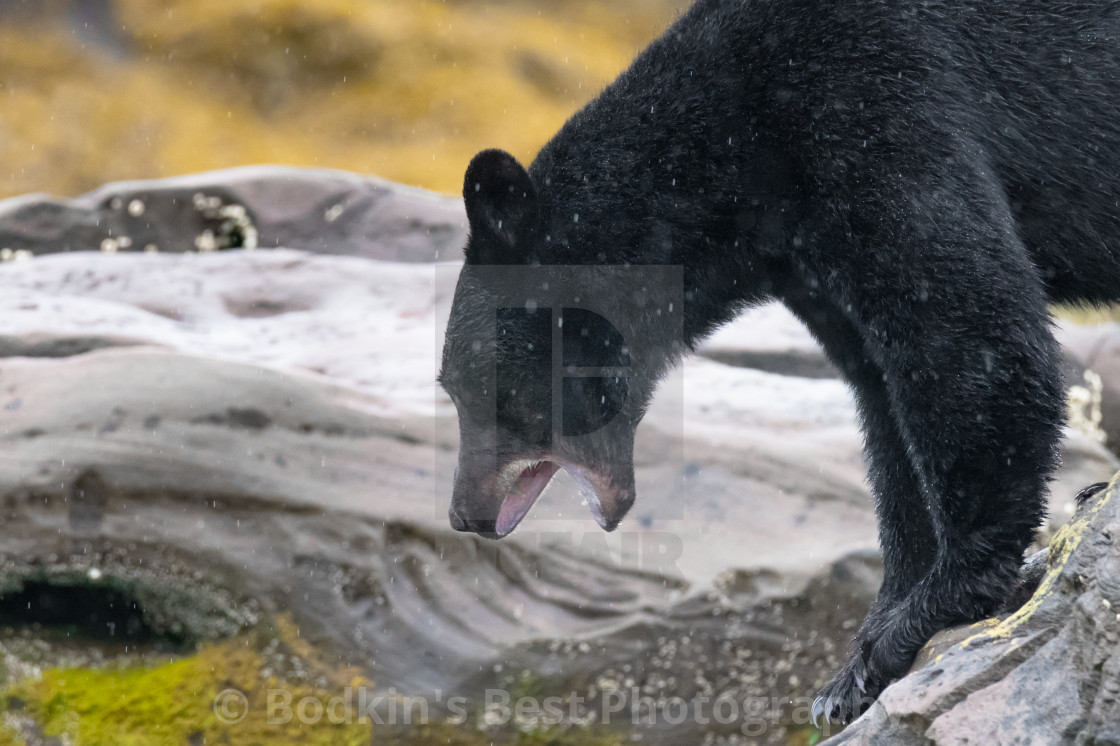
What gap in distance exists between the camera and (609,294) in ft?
8.70

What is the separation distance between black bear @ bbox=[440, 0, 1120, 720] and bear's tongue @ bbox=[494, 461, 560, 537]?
7cm

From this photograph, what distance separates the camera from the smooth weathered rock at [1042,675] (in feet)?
4.61

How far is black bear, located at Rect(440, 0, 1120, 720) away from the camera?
2.05 metres

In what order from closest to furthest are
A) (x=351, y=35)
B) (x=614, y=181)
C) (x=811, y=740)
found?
1. (x=614, y=181)
2. (x=811, y=740)
3. (x=351, y=35)

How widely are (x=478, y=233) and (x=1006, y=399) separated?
1.33m

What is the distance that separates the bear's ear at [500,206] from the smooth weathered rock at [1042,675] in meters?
1.41

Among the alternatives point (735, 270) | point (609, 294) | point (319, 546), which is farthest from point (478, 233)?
point (319, 546)

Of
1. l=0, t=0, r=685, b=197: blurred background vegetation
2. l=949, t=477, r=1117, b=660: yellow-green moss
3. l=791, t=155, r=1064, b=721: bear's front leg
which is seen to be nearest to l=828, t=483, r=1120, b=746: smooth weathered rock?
l=949, t=477, r=1117, b=660: yellow-green moss

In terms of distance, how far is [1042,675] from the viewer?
1.50m

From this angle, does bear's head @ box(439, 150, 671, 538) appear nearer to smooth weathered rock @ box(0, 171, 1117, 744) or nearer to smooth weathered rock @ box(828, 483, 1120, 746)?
smooth weathered rock @ box(828, 483, 1120, 746)

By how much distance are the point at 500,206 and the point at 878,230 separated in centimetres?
94

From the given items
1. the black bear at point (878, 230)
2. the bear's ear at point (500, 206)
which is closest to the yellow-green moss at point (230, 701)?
the black bear at point (878, 230)

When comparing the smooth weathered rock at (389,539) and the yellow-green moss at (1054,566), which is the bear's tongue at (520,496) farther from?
the yellow-green moss at (1054,566)

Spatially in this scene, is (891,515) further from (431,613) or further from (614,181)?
(431,613)
